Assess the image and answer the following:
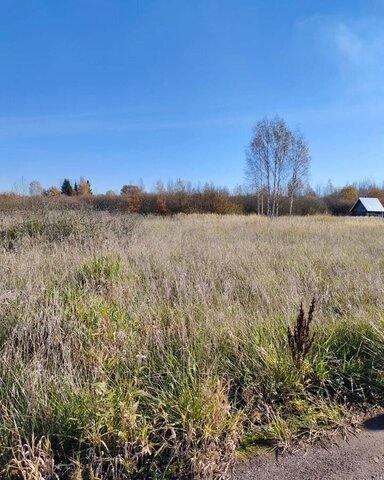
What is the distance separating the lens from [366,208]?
142ft

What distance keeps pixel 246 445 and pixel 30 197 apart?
1130cm

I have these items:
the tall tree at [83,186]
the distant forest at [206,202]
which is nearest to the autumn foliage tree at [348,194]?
the distant forest at [206,202]

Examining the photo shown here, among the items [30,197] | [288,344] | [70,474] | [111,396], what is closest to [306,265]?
[288,344]

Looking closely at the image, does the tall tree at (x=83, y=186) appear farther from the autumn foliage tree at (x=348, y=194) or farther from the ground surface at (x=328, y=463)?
the ground surface at (x=328, y=463)

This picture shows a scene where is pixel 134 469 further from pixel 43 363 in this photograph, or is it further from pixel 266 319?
pixel 266 319

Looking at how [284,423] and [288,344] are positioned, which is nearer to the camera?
[284,423]

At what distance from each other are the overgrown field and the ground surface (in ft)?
0.37

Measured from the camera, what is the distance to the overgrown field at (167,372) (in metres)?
1.70

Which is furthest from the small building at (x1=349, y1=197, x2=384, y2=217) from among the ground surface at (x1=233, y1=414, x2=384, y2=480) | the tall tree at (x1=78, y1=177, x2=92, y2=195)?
the tall tree at (x1=78, y1=177, x2=92, y2=195)

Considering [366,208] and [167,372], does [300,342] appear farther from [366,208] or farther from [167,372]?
[366,208]

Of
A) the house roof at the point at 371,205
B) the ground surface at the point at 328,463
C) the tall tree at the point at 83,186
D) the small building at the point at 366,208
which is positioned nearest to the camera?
the ground surface at the point at 328,463

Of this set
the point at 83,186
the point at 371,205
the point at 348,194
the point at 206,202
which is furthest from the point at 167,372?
the point at 83,186

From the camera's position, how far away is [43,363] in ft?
7.78

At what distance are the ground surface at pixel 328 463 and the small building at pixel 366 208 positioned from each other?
155ft
